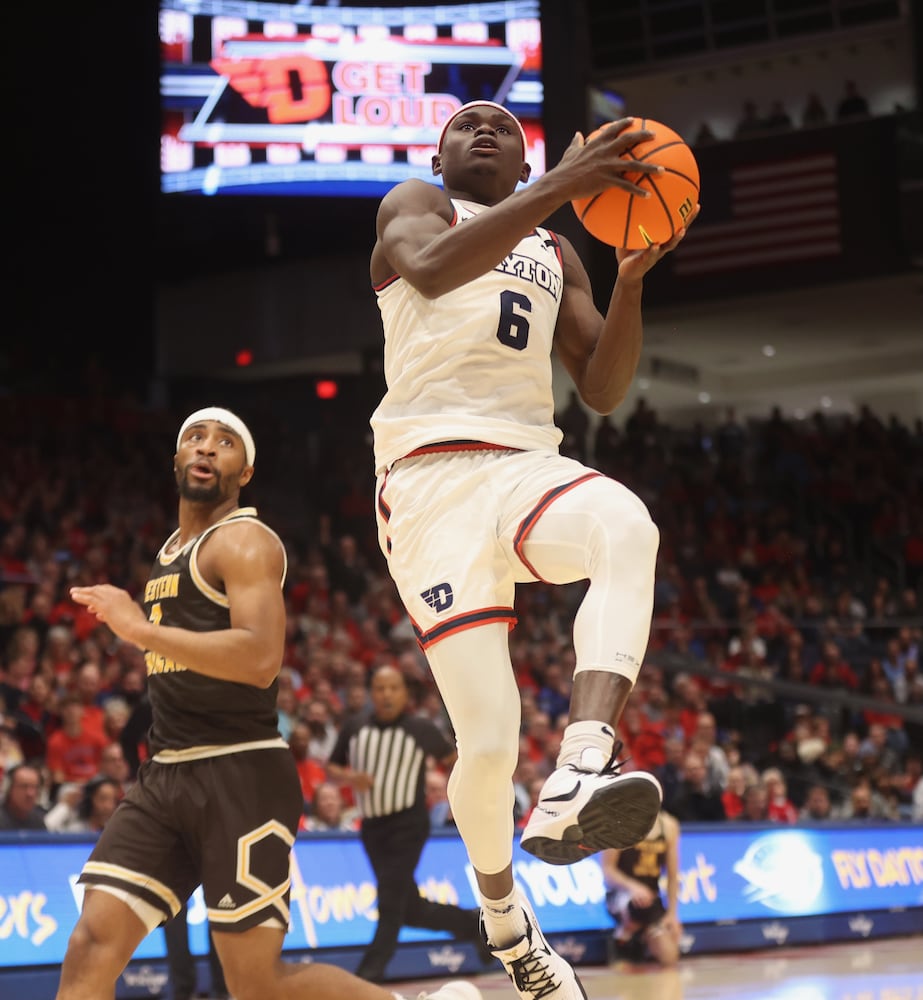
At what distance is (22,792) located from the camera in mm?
8625

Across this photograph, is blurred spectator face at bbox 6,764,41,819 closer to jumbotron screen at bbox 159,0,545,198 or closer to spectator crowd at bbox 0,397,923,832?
spectator crowd at bbox 0,397,923,832

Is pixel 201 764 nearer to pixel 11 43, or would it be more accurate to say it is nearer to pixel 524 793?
pixel 524 793

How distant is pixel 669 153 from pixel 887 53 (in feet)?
64.1

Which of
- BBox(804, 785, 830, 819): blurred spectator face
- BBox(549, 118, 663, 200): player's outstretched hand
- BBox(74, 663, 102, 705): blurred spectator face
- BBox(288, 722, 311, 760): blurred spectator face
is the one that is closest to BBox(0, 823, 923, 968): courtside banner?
BBox(804, 785, 830, 819): blurred spectator face

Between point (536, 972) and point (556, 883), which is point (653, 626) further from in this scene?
point (536, 972)

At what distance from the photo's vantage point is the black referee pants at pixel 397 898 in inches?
324

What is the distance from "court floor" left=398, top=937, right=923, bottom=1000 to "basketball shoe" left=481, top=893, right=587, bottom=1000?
3553 mm

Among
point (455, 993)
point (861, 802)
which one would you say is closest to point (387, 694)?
point (455, 993)

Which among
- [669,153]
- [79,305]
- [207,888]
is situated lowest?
[207,888]

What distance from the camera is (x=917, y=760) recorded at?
13961mm

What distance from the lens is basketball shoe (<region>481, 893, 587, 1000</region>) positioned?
3.98 meters

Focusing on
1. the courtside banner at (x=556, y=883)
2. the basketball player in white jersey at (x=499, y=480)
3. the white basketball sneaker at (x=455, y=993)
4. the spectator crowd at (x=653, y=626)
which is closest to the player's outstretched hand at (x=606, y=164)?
the basketball player in white jersey at (x=499, y=480)

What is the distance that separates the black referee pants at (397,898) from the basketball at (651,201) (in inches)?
203

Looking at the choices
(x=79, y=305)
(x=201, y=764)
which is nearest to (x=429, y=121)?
(x=79, y=305)
